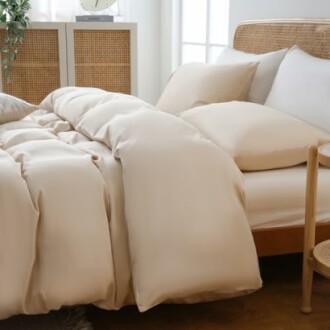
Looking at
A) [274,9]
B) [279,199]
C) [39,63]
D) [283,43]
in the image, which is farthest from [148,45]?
[279,199]

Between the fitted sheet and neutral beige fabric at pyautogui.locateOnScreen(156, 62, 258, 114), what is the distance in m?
0.78

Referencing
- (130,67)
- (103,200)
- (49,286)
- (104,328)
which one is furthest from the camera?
(130,67)

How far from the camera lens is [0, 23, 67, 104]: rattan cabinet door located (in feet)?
14.9

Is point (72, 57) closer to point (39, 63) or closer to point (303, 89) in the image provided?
point (39, 63)

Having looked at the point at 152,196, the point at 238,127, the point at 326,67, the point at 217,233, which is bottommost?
the point at 217,233

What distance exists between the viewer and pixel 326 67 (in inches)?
93.5

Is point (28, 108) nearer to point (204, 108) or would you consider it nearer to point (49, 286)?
point (204, 108)

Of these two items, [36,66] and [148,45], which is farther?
[148,45]

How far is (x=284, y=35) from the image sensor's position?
3.05 m

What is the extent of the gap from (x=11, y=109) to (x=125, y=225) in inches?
39.3

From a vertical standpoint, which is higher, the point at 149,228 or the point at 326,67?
the point at 326,67

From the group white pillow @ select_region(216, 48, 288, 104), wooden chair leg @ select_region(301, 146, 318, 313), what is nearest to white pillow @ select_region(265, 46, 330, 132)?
white pillow @ select_region(216, 48, 288, 104)

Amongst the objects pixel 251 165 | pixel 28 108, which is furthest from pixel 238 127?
pixel 28 108

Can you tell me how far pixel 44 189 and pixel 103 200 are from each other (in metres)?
0.18
